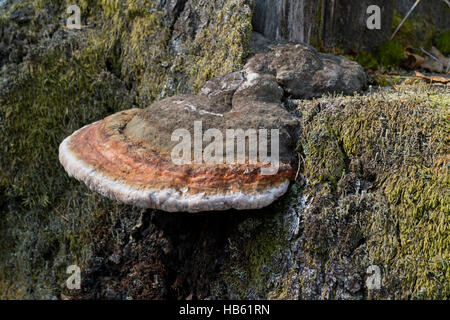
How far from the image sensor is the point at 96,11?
168 inches

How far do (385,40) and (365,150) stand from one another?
9.21ft

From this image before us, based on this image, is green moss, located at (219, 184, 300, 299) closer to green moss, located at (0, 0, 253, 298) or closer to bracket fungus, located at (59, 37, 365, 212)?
bracket fungus, located at (59, 37, 365, 212)

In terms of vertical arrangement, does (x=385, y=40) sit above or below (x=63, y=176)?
above

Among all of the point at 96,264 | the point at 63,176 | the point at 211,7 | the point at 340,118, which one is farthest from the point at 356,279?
the point at 63,176

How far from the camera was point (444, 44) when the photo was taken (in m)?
5.47

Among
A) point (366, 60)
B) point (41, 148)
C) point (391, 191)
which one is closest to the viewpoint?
point (391, 191)

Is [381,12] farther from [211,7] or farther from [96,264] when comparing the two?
[96,264]

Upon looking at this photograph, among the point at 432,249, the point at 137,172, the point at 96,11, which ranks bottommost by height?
the point at 432,249
